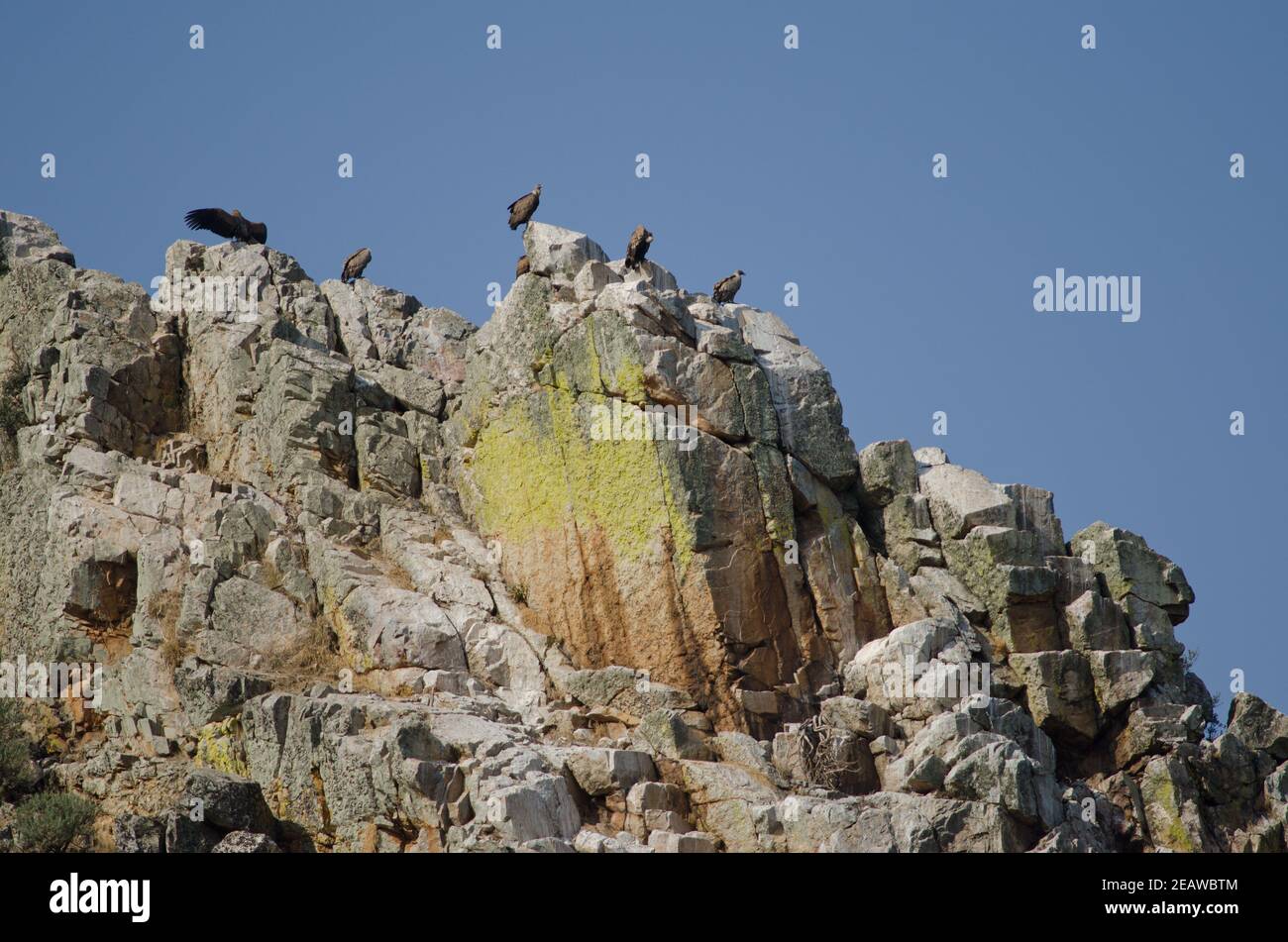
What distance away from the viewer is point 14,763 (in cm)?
3719

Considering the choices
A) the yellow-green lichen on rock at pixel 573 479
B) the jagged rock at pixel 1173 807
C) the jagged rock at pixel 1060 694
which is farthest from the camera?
the jagged rock at pixel 1060 694

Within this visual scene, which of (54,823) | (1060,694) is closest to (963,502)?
(1060,694)

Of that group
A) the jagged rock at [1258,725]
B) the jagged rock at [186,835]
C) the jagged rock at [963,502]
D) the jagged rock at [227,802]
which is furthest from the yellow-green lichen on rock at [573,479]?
the jagged rock at [1258,725]

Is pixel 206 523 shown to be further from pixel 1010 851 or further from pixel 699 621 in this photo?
pixel 1010 851

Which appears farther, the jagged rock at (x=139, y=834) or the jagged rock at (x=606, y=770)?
the jagged rock at (x=606, y=770)

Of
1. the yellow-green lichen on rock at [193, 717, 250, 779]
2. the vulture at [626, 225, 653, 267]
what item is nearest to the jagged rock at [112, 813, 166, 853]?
the yellow-green lichen on rock at [193, 717, 250, 779]

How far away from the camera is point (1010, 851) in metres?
33.9

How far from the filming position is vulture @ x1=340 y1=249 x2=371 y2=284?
1943 inches

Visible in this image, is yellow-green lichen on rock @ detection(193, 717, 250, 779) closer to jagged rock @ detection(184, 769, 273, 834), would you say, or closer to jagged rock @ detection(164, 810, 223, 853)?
jagged rock @ detection(184, 769, 273, 834)

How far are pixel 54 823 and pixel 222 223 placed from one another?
1799 cm

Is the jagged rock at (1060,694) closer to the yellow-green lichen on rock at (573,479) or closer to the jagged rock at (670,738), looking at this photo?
the yellow-green lichen on rock at (573,479)

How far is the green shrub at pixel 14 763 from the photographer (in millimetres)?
36969

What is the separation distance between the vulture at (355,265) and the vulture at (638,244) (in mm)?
9691
